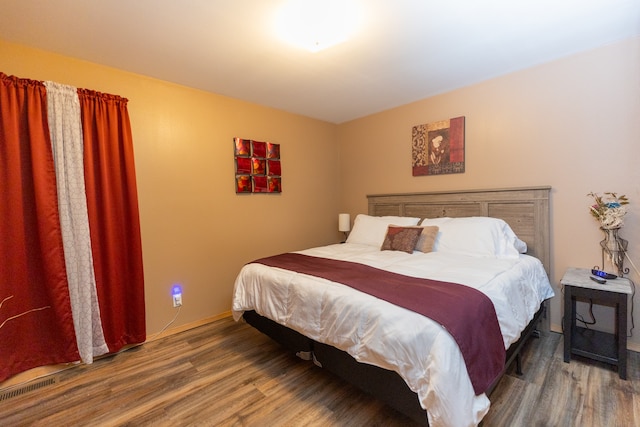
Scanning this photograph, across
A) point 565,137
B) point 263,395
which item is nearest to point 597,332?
point 565,137

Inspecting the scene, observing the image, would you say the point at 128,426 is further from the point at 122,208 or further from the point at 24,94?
the point at 24,94

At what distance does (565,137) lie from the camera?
7.82ft

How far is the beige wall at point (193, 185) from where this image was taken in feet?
8.01

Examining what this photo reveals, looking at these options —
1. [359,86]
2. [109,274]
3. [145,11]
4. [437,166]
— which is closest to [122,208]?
[109,274]

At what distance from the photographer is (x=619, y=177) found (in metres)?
2.17

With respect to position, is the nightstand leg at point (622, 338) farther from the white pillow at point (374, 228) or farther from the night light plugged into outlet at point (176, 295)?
the night light plugged into outlet at point (176, 295)

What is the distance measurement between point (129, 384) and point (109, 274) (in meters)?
0.86

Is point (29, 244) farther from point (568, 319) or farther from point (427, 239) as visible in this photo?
point (568, 319)

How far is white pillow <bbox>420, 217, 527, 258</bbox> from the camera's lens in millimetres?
2346

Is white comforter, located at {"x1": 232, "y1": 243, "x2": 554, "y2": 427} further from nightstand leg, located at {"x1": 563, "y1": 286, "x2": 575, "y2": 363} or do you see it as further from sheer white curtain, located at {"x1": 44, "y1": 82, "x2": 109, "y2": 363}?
sheer white curtain, located at {"x1": 44, "y1": 82, "x2": 109, "y2": 363}

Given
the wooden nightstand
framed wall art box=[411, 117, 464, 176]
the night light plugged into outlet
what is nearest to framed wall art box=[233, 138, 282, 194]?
the night light plugged into outlet

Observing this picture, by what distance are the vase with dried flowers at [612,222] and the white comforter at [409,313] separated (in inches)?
18.5

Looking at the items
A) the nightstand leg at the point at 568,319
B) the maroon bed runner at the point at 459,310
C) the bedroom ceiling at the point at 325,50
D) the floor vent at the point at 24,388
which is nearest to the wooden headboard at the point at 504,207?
the nightstand leg at the point at 568,319

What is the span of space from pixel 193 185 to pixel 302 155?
153 centimetres
